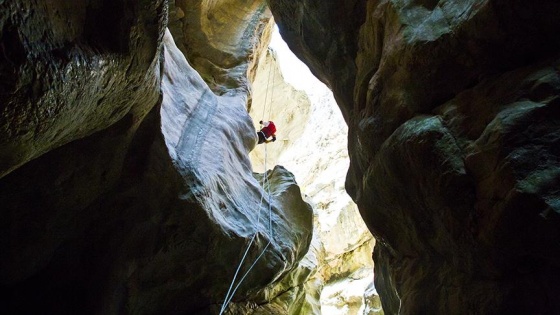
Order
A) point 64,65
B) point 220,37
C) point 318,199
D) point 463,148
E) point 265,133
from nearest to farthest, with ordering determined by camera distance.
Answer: point 64,65
point 463,148
point 265,133
point 220,37
point 318,199

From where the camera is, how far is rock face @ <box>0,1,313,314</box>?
10.5 feet

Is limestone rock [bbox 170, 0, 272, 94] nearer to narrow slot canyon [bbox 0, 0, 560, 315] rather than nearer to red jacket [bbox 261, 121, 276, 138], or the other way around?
red jacket [bbox 261, 121, 276, 138]

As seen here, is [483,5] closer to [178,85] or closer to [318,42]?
[318,42]

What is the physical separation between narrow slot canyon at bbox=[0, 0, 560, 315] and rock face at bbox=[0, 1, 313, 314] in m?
0.02

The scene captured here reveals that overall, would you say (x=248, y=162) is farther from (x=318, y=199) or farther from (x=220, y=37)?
(x=318, y=199)

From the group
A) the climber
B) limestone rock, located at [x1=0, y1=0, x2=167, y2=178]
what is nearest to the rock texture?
the climber

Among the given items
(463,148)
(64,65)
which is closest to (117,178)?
(64,65)

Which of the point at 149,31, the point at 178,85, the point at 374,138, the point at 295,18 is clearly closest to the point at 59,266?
the point at 178,85

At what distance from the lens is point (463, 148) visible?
4.22 meters

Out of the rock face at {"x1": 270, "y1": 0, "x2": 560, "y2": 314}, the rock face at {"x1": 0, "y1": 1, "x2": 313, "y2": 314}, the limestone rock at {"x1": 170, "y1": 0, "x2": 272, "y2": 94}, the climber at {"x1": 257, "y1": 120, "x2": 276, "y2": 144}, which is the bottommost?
the rock face at {"x1": 270, "y1": 0, "x2": 560, "y2": 314}

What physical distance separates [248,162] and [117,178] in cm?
385

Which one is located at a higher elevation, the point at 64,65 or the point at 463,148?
the point at 64,65

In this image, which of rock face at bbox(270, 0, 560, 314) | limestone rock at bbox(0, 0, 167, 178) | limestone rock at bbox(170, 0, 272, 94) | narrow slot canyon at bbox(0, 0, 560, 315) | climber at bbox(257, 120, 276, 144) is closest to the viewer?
limestone rock at bbox(0, 0, 167, 178)

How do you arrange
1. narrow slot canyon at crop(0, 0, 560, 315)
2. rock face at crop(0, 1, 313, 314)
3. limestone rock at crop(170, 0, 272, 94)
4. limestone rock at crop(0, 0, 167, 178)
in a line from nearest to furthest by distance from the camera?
1. limestone rock at crop(0, 0, 167, 178)
2. rock face at crop(0, 1, 313, 314)
3. narrow slot canyon at crop(0, 0, 560, 315)
4. limestone rock at crop(170, 0, 272, 94)
